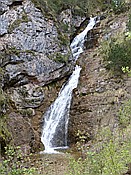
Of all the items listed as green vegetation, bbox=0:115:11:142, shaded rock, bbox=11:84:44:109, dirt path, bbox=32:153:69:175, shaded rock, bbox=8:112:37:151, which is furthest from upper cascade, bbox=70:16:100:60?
dirt path, bbox=32:153:69:175

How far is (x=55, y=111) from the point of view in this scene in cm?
1617

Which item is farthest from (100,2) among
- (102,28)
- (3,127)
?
(3,127)

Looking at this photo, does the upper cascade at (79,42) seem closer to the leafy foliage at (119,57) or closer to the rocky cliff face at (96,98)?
the rocky cliff face at (96,98)

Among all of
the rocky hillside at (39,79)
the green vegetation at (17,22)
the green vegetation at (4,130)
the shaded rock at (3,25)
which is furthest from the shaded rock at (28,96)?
the green vegetation at (17,22)

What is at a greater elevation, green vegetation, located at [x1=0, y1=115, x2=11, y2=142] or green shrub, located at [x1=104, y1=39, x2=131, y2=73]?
green shrub, located at [x1=104, y1=39, x2=131, y2=73]

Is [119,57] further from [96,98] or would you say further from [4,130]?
[4,130]

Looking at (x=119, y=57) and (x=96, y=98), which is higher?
(x=119, y=57)

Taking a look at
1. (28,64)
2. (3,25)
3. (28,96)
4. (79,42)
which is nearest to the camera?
(28,96)

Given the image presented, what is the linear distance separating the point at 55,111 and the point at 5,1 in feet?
26.2

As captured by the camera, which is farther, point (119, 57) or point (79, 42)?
point (79, 42)

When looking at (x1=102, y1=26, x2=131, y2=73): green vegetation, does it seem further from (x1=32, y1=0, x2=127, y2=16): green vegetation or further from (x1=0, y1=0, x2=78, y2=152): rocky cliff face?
(x1=32, y1=0, x2=127, y2=16): green vegetation

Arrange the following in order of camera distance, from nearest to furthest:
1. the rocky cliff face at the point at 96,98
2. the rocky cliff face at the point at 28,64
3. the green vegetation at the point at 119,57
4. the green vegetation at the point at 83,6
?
1. the rocky cliff face at the point at 96,98
2. the rocky cliff face at the point at 28,64
3. the green vegetation at the point at 119,57
4. the green vegetation at the point at 83,6

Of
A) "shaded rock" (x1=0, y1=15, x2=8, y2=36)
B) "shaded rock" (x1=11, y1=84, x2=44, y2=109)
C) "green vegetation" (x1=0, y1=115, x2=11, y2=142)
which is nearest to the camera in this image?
"green vegetation" (x1=0, y1=115, x2=11, y2=142)

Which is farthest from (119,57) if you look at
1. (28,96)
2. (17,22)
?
(17,22)
